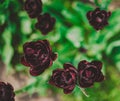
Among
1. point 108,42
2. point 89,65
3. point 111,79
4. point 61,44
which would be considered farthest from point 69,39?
point 89,65

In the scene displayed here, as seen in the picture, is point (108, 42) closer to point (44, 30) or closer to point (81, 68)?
point (44, 30)

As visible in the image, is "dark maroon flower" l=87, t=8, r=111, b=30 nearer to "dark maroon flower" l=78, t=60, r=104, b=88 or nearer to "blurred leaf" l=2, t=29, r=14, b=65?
"dark maroon flower" l=78, t=60, r=104, b=88

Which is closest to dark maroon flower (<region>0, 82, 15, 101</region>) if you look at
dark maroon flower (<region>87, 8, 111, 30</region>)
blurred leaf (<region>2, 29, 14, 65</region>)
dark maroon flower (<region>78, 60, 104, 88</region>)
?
dark maroon flower (<region>78, 60, 104, 88</region>)

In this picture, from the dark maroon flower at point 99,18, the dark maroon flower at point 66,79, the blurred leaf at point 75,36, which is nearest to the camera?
the dark maroon flower at point 66,79

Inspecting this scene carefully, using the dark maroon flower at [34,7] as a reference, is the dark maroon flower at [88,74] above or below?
below

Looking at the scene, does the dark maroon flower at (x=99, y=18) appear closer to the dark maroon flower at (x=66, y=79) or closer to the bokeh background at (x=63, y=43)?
the bokeh background at (x=63, y=43)

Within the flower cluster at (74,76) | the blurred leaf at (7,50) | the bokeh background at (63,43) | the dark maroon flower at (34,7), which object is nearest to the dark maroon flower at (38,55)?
the flower cluster at (74,76)
